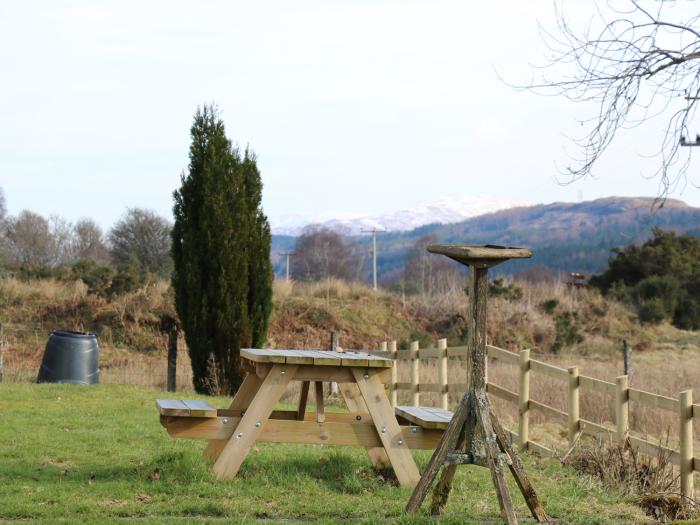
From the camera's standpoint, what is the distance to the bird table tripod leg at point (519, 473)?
21.7ft

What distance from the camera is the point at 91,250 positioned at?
206 feet

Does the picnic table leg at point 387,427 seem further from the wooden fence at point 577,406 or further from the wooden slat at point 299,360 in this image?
the wooden fence at point 577,406

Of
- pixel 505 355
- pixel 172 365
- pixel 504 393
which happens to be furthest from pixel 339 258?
pixel 504 393

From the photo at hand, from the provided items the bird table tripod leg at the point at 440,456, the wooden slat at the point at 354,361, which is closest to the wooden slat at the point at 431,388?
the wooden slat at the point at 354,361

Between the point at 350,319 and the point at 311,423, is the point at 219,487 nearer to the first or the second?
the point at 311,423

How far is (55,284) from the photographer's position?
3228 cm

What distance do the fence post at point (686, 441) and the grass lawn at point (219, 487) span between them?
0.87 m

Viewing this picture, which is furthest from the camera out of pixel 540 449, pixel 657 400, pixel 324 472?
pixel 540 449

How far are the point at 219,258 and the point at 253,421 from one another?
29.2 feet

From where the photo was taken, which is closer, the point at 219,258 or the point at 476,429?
A: the point at 476,429

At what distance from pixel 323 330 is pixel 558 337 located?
7825mm

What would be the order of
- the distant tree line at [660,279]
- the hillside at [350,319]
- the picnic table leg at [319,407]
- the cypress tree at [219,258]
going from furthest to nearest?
the distant tree line at [660,279] → the hillside at [350,319] → the cypress tree at [219,258] → the picnic table leg at [319,407]

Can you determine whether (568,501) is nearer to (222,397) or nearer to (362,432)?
(362,432)

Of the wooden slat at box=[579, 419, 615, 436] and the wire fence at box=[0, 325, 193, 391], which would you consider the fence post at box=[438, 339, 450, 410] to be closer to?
the wooden slat at box=[579, 419, 615, 436]
